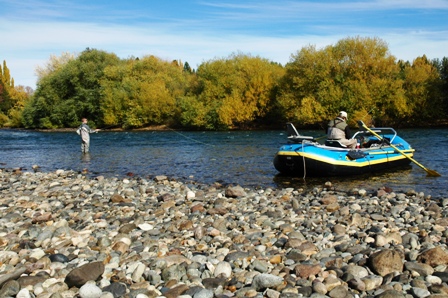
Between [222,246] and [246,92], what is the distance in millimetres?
52521

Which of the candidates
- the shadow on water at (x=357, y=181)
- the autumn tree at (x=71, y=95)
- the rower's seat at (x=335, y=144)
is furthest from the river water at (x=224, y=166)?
the autumn tree at (x=71, y=95)

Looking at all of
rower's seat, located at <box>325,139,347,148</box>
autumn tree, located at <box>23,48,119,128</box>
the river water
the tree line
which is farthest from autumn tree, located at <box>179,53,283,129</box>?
rower's seat, located at <box>325,139,347,148</box>

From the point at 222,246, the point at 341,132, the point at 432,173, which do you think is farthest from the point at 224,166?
the point at 222,246

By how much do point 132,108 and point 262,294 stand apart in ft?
208

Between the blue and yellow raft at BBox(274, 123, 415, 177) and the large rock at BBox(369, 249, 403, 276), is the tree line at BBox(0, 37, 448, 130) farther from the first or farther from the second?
the large rock at BBox(369, 249, 403, 276)

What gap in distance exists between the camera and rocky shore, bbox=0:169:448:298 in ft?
18.4

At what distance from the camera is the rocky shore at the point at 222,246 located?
18.4 ft

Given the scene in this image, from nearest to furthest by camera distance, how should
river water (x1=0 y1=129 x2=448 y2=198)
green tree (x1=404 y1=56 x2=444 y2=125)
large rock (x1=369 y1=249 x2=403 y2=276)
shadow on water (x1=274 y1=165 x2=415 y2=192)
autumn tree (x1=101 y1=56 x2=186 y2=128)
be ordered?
large rock (x1=369 y1=249 x2=403 y2=276) < shadow on water (x1=274 y1=165 x2=415 y2=192) < river water (x1=0 y1=129 x2=448 y2=198) < green tree (x1=404 y1=56 x2=444 y2=125) < autumn tree (x1=101 y1=56 x2=186 y2=128)

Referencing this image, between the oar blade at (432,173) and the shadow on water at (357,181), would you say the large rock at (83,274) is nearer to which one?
the shadow on water at (357,181)

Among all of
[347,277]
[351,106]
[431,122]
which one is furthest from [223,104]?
[347,277]

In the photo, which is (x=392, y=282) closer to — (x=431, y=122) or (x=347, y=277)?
(x=347, y=277)

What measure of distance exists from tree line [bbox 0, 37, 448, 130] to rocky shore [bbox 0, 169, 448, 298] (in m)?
33.0

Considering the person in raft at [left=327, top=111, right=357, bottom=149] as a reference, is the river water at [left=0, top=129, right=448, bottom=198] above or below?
below

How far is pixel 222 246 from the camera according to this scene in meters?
7.38
